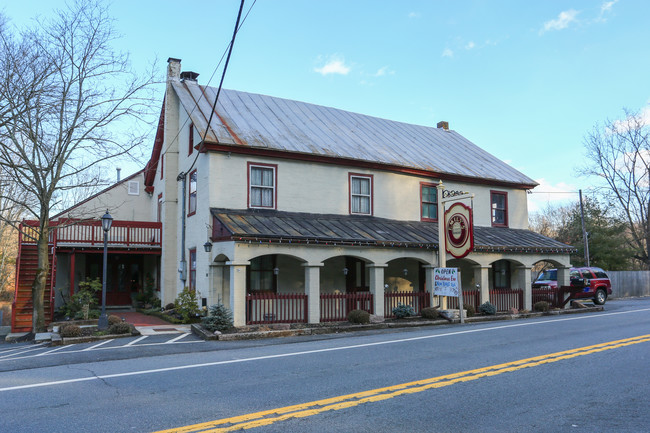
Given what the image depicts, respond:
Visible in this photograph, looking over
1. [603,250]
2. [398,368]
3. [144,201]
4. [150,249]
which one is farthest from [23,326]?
[603,250]

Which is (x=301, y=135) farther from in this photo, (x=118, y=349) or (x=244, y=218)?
(x=118, y=349)

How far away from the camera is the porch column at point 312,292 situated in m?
15.9

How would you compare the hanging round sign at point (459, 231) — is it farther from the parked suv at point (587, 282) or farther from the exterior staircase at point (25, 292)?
the exterior staircase at point (25, 292)

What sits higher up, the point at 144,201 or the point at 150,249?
the point at 144,201

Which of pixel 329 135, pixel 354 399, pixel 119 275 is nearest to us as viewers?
pixel 354 399

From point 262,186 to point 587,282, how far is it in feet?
53.7

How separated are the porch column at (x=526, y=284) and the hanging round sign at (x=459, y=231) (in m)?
4.35

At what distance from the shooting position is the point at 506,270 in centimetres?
2425

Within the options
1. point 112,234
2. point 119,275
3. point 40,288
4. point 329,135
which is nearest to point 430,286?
point 329,135

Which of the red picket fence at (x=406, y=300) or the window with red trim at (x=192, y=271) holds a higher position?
the window with red trim at (x=192, y=271)

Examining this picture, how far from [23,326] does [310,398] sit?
15.7 m

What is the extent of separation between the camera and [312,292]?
16.1m

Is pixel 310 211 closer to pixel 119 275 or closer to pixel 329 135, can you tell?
pixel 329 135

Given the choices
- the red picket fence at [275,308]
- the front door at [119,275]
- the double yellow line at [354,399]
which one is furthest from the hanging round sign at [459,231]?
the front door at [119,275]
